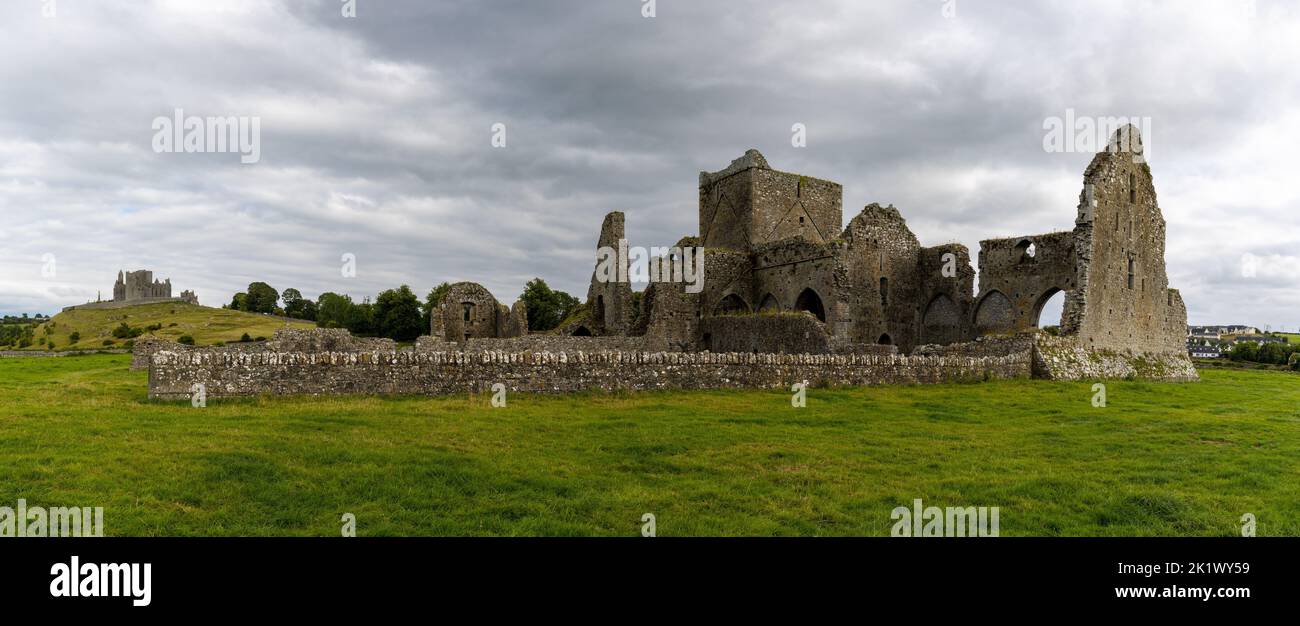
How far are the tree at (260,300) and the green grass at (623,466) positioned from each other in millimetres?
112387

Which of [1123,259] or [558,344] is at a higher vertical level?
[1123,259]

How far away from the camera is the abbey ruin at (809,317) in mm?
Result: 18062

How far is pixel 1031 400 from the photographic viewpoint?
19734 millimetres

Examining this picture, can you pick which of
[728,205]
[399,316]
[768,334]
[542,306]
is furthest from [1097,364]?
[399,316]

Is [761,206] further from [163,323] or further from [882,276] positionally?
[163,323]

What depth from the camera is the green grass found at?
7.57 meters

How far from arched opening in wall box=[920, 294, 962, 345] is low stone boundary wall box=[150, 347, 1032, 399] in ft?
63.8

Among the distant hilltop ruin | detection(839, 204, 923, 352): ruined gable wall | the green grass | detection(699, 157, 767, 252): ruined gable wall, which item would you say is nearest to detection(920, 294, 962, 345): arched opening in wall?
detection(839, 204, 923, 352): ruined gable wall

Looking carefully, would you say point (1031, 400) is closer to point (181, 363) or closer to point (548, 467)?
point (548, 467)

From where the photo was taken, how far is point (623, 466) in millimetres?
10250

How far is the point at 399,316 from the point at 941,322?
187 feet

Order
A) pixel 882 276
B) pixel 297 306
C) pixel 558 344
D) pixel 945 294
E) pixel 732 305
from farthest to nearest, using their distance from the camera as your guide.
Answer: pixel 297 306 → pixel 732 305 → pixel 945 294 → pixel 882 276 → pixel 558 344

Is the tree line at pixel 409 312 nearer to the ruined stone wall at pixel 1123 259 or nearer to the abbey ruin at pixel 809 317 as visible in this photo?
the abbey ruin at pixel 809 317
